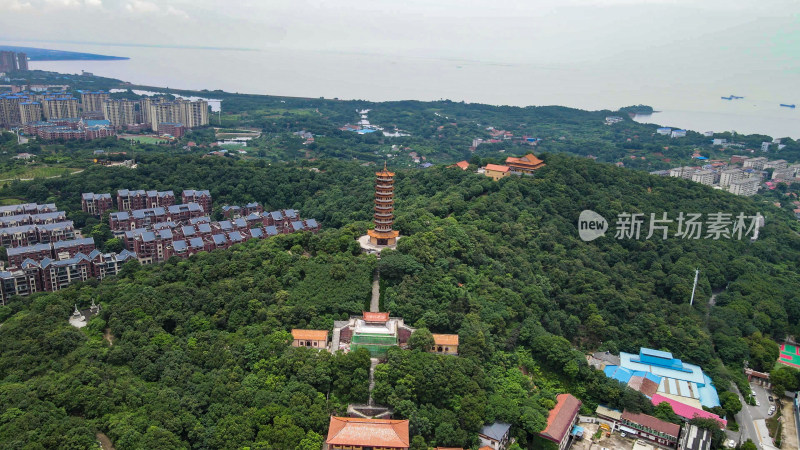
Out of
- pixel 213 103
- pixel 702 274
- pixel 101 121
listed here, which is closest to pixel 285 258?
pixel 702 274

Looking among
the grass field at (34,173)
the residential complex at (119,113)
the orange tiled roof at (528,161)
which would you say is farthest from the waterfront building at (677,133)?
the residential complex at (119,113)

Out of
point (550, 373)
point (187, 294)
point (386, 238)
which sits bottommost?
point (550, 373)

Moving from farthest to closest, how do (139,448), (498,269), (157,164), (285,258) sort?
(157,164) < (498,269) < (285,258) < (139,448)

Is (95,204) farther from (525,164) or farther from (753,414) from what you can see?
(753,414)

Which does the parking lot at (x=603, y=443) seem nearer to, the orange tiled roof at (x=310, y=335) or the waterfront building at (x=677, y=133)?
the orange tiled roof at (x=310, y=335)

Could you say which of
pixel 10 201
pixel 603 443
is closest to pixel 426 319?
pixel 603 443

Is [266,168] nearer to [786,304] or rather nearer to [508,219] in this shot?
[508,219]

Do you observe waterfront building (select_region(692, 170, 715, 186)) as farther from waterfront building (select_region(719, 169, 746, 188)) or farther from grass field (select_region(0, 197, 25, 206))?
grass field (select_region(0, 197, 25, 206))
